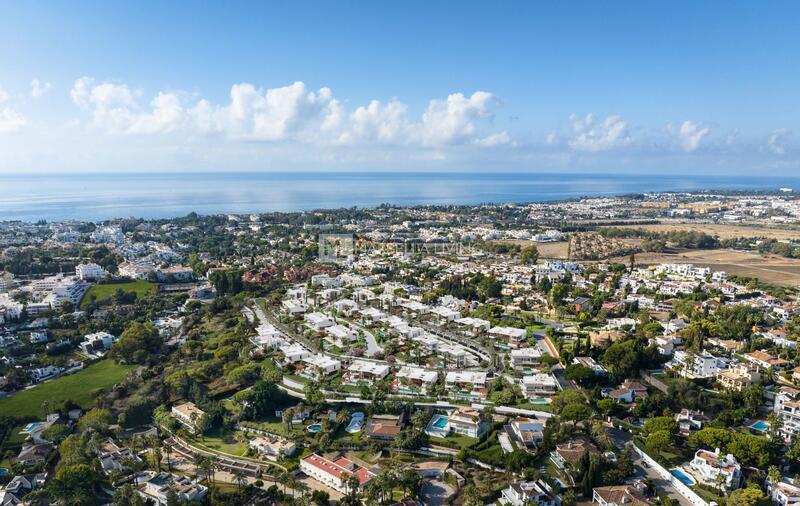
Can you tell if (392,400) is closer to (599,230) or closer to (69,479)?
(69,479)

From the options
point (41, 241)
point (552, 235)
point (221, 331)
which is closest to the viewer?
point (221, 331)

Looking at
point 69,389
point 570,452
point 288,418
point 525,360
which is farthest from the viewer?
point 525,360

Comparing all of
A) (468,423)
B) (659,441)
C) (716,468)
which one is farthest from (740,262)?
(468,423)

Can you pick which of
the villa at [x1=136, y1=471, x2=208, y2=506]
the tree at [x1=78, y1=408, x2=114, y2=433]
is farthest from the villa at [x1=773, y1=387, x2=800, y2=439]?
the tree at [x1=78, y1=408, x2=114, y2=433]

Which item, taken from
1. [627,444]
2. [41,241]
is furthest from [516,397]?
[41,241]

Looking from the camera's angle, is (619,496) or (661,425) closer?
(619,496)

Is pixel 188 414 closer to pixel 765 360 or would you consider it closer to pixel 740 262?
pixel 765 360

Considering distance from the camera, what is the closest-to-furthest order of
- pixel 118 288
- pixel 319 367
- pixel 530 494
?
pixel 530 494, pixel 319 367, pixel 118 288

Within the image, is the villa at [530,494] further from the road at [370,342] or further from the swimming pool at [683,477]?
the road at [370,342]
